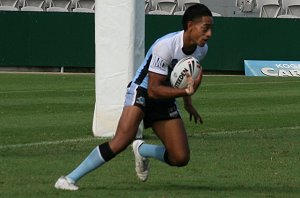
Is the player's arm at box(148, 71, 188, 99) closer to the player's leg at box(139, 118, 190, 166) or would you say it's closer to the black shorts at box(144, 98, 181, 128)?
the black shorts at box(144, 98, 181, 128)

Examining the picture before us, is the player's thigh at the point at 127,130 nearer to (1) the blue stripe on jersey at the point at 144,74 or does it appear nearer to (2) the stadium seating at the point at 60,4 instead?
(1) the blue stripe on jersey at the point at 144,74

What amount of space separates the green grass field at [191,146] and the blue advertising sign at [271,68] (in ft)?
28.3

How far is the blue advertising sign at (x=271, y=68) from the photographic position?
34.6 m

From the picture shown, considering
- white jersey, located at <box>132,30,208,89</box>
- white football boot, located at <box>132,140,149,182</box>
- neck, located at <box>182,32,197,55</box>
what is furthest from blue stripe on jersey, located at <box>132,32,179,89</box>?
white football boot, located at <box>132,140,149,182</box>

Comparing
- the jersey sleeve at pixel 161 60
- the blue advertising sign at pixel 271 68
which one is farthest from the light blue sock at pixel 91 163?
the blue advertising sign at pixel 271 68

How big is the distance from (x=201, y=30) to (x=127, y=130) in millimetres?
1151

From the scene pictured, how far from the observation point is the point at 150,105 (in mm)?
9992

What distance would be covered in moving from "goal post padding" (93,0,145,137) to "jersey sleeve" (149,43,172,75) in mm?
5457

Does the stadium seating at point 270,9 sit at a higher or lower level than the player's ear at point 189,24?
lower

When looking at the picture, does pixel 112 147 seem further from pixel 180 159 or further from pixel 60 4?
pixel 60 4

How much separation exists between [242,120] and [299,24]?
16794 mm

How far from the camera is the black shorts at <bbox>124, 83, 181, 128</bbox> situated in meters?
9.92

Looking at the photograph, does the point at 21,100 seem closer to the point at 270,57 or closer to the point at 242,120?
the point at 242,120

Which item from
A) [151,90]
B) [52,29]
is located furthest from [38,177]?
[52,29]
